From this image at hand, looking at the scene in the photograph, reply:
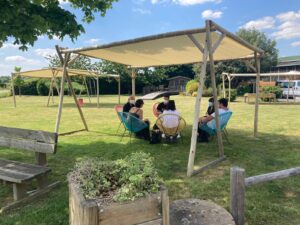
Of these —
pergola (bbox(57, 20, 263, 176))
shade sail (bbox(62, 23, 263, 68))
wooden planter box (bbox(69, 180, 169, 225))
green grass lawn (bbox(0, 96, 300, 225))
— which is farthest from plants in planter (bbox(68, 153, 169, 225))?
shade sail (bbox(62, 23, 263, 68))

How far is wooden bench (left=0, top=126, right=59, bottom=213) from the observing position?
152 inches

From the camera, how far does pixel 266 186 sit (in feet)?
14.6

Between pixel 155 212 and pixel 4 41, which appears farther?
pixel 4 41

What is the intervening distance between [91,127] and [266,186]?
710 centimetres

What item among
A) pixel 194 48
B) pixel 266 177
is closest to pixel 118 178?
pixel 266 177

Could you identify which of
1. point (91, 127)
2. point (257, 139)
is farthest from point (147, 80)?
point (257, 139)

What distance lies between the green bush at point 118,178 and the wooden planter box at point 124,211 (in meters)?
0.05

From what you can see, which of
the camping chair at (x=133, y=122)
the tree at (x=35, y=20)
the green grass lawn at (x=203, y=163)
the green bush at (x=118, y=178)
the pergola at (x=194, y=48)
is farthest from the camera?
the camping chair at (x=133, y=122)

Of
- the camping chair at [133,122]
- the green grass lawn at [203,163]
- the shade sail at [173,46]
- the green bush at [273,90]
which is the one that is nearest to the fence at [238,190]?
the green grass lawn at [203,163]

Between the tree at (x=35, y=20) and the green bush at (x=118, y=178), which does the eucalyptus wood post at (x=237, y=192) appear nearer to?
the green bush at (x=118, y=178)

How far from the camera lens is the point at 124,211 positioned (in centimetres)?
202

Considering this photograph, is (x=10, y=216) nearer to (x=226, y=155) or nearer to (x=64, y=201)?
(x=64, y=201)

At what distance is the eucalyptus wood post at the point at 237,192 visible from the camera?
264 centimetres

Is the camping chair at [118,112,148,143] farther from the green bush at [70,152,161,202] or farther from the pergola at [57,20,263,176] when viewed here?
the green bush at [70,152,161,202]
